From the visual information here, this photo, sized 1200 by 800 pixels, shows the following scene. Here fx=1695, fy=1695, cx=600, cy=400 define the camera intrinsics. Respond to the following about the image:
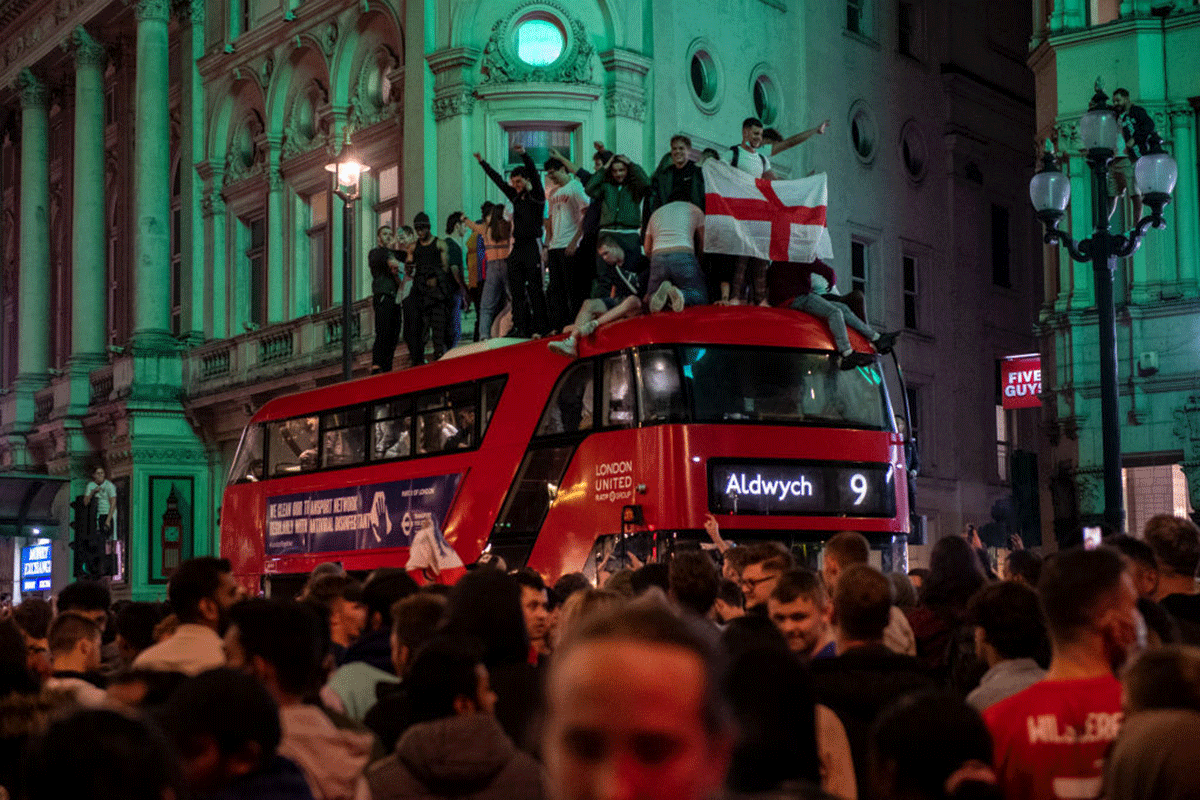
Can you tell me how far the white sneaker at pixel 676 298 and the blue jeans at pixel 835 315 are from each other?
1.51 meters

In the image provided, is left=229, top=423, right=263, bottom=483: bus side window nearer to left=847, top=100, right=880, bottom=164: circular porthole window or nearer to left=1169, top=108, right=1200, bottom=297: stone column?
left=1169, top=108, right=1200, bottom=297: stone column

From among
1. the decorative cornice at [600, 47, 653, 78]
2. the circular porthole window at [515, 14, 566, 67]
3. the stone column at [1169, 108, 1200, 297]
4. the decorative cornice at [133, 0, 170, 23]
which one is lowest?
the stone column at [1169, 108, 1200, 297]

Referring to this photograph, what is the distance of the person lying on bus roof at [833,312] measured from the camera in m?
17.5

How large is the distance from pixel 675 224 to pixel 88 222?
94.1ft

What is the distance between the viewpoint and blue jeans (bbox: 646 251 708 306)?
17.5 metres

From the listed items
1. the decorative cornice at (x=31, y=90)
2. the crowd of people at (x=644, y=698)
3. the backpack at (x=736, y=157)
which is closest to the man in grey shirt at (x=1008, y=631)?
the crowd of people at (x=644, y=698)

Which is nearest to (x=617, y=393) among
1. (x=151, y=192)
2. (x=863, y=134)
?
(x=863, y=134)

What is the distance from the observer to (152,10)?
39094 mm

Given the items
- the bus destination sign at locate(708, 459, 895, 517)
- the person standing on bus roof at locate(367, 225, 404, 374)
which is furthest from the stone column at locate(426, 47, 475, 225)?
the bus destination sign at locate(708, 459, 895, 517)

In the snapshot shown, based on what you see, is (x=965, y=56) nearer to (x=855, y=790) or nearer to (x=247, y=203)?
(x=247, y=203)

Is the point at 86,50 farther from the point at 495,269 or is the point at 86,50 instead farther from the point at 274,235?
the point at 495,269

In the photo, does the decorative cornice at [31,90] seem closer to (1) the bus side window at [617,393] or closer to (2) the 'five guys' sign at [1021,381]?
(2) the 'five guys' sign at [1021,381]

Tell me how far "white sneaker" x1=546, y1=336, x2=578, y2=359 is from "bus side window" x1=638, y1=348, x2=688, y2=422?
36.0 inches

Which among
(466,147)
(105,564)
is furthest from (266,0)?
(105,564)
